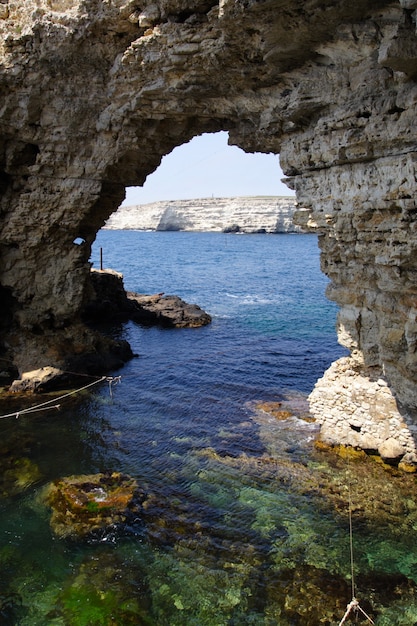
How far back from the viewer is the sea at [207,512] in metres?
10.6

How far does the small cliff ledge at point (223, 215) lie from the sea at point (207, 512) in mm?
116206

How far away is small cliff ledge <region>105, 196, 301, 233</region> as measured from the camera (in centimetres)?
14250

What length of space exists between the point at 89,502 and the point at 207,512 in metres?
3.32

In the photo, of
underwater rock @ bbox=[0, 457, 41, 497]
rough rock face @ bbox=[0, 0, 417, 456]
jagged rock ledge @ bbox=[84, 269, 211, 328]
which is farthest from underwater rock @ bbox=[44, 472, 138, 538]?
jagged rock ledge @ bbox=[84, 269, 211, 328]

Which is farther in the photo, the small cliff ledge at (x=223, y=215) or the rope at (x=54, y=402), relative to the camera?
the small cliff ledge at (x=223, y=215)

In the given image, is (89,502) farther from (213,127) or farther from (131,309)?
(131,309)

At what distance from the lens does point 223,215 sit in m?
151

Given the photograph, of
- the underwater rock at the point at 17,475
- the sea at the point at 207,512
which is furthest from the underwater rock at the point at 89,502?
the underwater rock at the point at 17,475

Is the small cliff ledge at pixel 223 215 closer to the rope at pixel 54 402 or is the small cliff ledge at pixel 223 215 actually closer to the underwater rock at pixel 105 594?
the rope at pixel 54 402

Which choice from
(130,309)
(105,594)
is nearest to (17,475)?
(105,594)

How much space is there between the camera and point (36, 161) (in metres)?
21.3

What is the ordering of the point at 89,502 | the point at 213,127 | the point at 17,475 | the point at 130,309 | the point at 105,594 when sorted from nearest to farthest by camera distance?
1. the point at 105,594
2. the point at 89,502
3. the point at 17,475
4. the point at 213,127
5. the point at 130,309

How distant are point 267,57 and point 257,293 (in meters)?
35.5

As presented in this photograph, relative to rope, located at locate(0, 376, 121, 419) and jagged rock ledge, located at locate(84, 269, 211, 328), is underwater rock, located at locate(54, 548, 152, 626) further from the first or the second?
jagged rock ledge, located at locate(84, 269, 211, 328)
